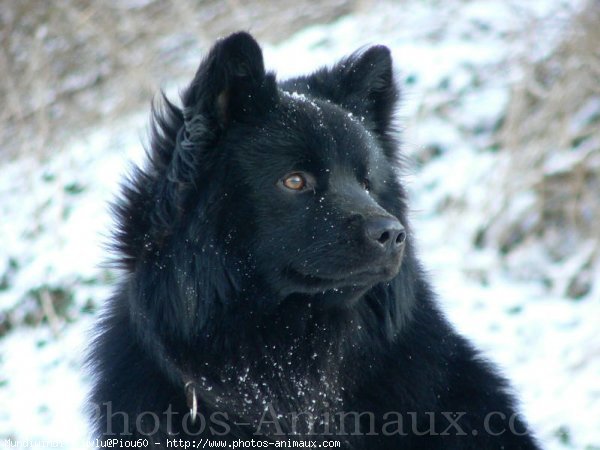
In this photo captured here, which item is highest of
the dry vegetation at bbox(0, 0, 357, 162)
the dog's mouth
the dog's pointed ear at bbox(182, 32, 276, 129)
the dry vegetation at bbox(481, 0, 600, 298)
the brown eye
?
the dog's pointed ear at bbox(182, 32, 276, 129)

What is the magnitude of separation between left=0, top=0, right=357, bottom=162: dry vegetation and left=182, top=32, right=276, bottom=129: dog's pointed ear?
280 inches

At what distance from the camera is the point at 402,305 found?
3932 millimetres

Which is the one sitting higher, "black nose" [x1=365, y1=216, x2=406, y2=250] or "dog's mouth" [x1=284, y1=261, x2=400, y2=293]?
"black nose" [x1=365, y1=216, x2=406, y2=250]

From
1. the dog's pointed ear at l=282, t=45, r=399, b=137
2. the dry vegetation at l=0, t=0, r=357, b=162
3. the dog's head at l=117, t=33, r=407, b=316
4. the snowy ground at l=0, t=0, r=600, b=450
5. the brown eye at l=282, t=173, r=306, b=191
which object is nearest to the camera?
the dog's head at l=117, t=33, r=407, b=316

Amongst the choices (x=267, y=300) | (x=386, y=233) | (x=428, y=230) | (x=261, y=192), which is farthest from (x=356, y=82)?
(x=428, y=230)

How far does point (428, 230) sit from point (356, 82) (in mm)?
4616

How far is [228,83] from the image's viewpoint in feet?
11.9

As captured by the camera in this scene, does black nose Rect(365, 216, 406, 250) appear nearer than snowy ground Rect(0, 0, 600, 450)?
Yes

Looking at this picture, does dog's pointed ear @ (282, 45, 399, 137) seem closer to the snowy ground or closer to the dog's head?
the dog's head

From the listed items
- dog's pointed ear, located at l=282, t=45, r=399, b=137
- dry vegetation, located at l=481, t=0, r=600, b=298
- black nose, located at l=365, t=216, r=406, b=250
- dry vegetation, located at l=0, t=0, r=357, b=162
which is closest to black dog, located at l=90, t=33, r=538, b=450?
black nose, located at l=365, t=216, r=406, b=250

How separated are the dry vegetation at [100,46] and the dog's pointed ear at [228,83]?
7107 mm

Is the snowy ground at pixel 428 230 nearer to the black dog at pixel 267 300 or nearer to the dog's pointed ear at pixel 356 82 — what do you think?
the dog's pointed ear at pixel 356 82

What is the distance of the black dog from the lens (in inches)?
142

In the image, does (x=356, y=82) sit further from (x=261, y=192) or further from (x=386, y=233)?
(x=386, y=233)
